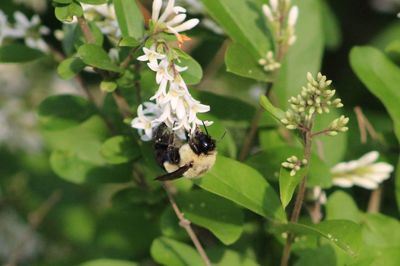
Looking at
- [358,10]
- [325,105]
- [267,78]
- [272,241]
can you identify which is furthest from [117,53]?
[358,10]

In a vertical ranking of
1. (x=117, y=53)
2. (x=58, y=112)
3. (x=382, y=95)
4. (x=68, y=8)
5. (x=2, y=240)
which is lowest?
(x=2, y=240)

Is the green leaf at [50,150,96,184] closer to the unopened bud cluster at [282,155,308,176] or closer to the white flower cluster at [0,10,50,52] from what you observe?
the white flower cluster at [0,10,50,52]

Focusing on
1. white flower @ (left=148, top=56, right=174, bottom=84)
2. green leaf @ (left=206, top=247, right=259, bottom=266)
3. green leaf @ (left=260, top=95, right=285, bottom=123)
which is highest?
white flower @ (left=148, top=56, right=174, bottom=84)

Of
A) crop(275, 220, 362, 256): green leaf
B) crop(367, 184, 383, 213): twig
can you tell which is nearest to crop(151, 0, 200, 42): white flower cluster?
crop(275, 220, 362, 256): green leaf

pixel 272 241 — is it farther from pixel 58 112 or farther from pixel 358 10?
pixel 358 10

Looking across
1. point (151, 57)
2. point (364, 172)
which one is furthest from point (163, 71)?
point (364, 172)

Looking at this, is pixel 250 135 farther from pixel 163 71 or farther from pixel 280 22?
pixel 163 71

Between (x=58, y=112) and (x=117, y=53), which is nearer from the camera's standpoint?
(x=117, y=53)
